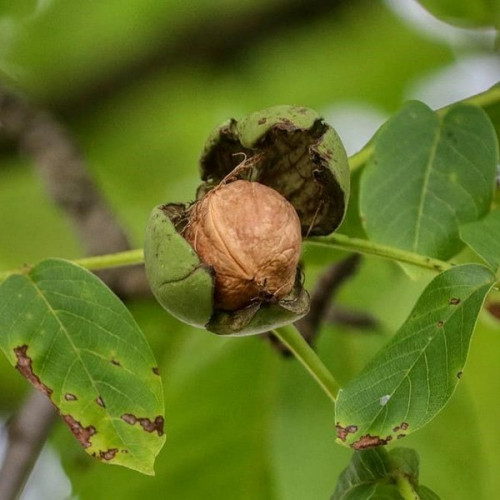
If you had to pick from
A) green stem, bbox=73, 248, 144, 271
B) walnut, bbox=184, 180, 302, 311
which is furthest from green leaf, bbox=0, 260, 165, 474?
walnut, bbox=184, 180, 302, 311

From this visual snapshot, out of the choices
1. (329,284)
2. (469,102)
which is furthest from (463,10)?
(329,284)

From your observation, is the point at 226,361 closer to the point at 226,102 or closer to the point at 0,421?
the point at 0,421

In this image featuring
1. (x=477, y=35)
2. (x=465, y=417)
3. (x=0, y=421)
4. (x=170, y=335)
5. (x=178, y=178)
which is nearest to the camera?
(x=465, y=417)

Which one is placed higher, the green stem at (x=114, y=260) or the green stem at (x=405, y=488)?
the green stem at (x=114, y=260)

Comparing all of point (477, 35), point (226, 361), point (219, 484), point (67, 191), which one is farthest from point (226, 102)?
point (219, 484)

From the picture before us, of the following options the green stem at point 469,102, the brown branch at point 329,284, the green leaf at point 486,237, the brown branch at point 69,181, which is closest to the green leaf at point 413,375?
the green leaf at point 486,237

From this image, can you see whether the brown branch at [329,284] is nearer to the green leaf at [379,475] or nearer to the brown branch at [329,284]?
the brown branch at [329,284]
